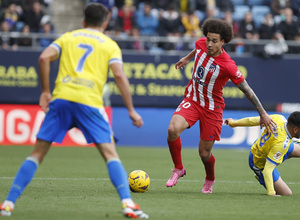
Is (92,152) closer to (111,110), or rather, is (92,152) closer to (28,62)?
(111,110)

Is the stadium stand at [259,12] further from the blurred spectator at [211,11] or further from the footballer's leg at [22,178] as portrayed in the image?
the footballer's leg at [22,178]

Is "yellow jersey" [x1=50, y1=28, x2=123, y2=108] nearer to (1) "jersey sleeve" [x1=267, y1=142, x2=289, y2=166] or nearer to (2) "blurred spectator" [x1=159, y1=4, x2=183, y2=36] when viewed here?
(1) "jersey sleeve" [x1=267, y1=142, x2=289, y2=166]

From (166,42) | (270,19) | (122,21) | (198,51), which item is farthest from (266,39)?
(198,51)

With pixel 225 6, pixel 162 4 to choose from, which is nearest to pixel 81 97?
pixel 162 4

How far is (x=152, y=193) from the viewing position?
808cm

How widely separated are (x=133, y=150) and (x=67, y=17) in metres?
6.47

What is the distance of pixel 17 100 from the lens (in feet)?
56.9

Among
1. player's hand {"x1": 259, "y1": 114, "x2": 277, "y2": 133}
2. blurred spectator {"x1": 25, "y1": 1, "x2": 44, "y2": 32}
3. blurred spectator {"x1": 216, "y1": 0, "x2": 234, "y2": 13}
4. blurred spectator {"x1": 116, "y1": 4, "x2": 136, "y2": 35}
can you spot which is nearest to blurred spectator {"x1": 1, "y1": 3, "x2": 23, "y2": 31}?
blurred spectator {"x1": 25, "y1": 1, "x2": 44, "y2": 32}

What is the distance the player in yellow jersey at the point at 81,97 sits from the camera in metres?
5.81

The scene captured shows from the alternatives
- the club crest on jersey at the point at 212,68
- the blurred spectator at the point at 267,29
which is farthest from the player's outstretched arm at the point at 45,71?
the blurred spectator at the point at 267,29

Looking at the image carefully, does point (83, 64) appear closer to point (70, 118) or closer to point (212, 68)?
point (70, 118)

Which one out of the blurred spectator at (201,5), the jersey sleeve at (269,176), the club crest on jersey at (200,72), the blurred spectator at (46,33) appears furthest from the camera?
the blurred spectator at (201,5)

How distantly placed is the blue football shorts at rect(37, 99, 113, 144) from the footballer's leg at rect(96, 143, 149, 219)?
10cm

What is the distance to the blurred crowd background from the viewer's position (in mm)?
17547
